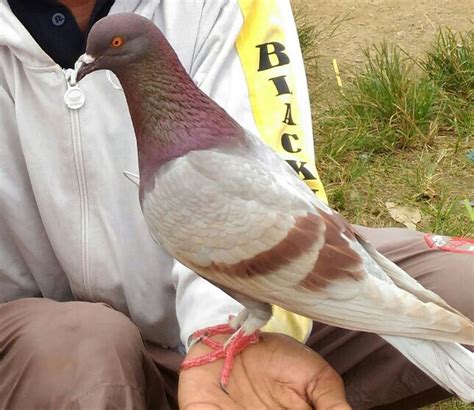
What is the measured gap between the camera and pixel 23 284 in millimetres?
1893

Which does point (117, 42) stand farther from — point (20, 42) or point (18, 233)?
point (18, 233)

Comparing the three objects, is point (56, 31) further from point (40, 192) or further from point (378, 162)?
point (378, 162)

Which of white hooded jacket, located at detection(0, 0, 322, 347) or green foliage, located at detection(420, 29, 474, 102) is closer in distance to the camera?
white hooded jacket, located at detection(0, 0, 322, 347)

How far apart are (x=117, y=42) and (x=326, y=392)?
0.65 m

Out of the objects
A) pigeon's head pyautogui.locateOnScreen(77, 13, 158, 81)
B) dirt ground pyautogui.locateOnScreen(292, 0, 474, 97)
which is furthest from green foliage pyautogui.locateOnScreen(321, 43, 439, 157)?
pigeon's head pyautogui.locateOnScreen(77, 13, 158, 81)

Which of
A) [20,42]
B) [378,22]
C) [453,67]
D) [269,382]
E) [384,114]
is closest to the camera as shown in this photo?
[269,382]

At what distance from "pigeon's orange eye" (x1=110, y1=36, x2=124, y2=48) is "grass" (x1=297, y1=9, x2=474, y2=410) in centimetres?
168

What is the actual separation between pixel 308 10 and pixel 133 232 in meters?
2.65

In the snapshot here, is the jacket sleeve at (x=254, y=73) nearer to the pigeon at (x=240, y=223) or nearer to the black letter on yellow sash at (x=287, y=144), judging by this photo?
the black letter on yellow sash at (x=287, y=144)

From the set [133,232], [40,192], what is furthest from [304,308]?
[40,192]

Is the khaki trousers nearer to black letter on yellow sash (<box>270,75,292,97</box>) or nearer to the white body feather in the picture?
the white body feather

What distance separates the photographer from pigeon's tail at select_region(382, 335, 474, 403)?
142cm

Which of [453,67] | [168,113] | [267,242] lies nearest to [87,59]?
[168,113]

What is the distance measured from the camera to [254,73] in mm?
1838
